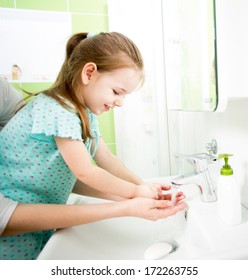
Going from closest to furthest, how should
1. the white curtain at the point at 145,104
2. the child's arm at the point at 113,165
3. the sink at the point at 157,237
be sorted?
1. the sink at the point at 157,237
2. the child's arm at the point at 113,165
3. the white curtain at the point at 145,104

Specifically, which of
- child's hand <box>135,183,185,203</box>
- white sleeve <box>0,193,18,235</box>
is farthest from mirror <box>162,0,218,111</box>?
white sleeve <box>0,193,18,235</box>

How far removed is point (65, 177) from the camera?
0.66m

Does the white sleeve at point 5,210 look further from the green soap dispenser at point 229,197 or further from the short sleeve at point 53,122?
the green soap dispenser at point 229,197

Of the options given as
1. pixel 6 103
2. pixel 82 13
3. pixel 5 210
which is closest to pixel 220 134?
pixel 5 210

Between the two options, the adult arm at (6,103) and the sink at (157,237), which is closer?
the sink at (157,237)

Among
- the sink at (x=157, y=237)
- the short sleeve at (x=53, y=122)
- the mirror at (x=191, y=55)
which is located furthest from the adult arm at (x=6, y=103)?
the mirror at (x=191, y=55)

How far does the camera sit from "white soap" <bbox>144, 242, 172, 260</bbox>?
20.7 inches

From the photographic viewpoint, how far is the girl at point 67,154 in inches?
21.4

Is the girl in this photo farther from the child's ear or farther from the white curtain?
the white curtain

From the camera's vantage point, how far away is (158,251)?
1.76 ft

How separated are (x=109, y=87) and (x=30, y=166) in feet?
0.98

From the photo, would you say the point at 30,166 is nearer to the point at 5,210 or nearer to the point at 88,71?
the point at 5,210

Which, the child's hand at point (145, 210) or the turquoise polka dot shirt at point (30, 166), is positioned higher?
the turquoise polka dot shirt at point (30, 166)

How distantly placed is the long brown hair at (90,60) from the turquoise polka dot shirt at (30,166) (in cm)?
4
